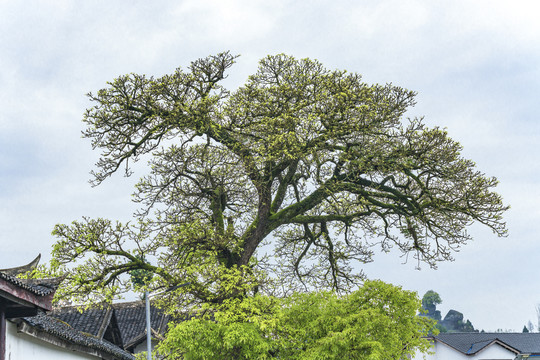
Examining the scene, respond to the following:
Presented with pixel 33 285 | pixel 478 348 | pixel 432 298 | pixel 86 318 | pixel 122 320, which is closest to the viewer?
pixel 33 285

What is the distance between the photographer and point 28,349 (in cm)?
1518

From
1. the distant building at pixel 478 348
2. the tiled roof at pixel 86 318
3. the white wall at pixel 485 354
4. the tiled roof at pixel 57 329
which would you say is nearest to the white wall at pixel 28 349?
the tiled roof at pixel 57 329

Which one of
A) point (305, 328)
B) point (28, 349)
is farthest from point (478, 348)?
point (28, 349)

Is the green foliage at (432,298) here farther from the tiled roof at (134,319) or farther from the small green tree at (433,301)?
the tiled roof at (134,319)

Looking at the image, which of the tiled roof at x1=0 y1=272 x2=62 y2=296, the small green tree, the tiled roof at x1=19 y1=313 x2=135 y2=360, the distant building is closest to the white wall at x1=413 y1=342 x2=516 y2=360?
the distant building

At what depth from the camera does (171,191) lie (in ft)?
87.2

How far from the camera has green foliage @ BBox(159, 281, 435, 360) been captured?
23.5 m

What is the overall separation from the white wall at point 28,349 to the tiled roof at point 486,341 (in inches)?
1498

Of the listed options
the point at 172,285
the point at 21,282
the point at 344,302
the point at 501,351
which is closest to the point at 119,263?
the point at 172,285

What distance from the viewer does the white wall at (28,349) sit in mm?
13789

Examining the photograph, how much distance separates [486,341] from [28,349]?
41.9m

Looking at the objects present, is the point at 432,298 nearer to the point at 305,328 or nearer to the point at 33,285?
the point at 305,328

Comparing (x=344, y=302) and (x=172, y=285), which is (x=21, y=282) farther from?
(x=344, y=302)

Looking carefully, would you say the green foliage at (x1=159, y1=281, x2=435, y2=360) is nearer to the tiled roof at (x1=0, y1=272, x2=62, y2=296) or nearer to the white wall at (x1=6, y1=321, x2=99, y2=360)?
the white wall at (x1=6, y1=321, x2=99, y2=360)
